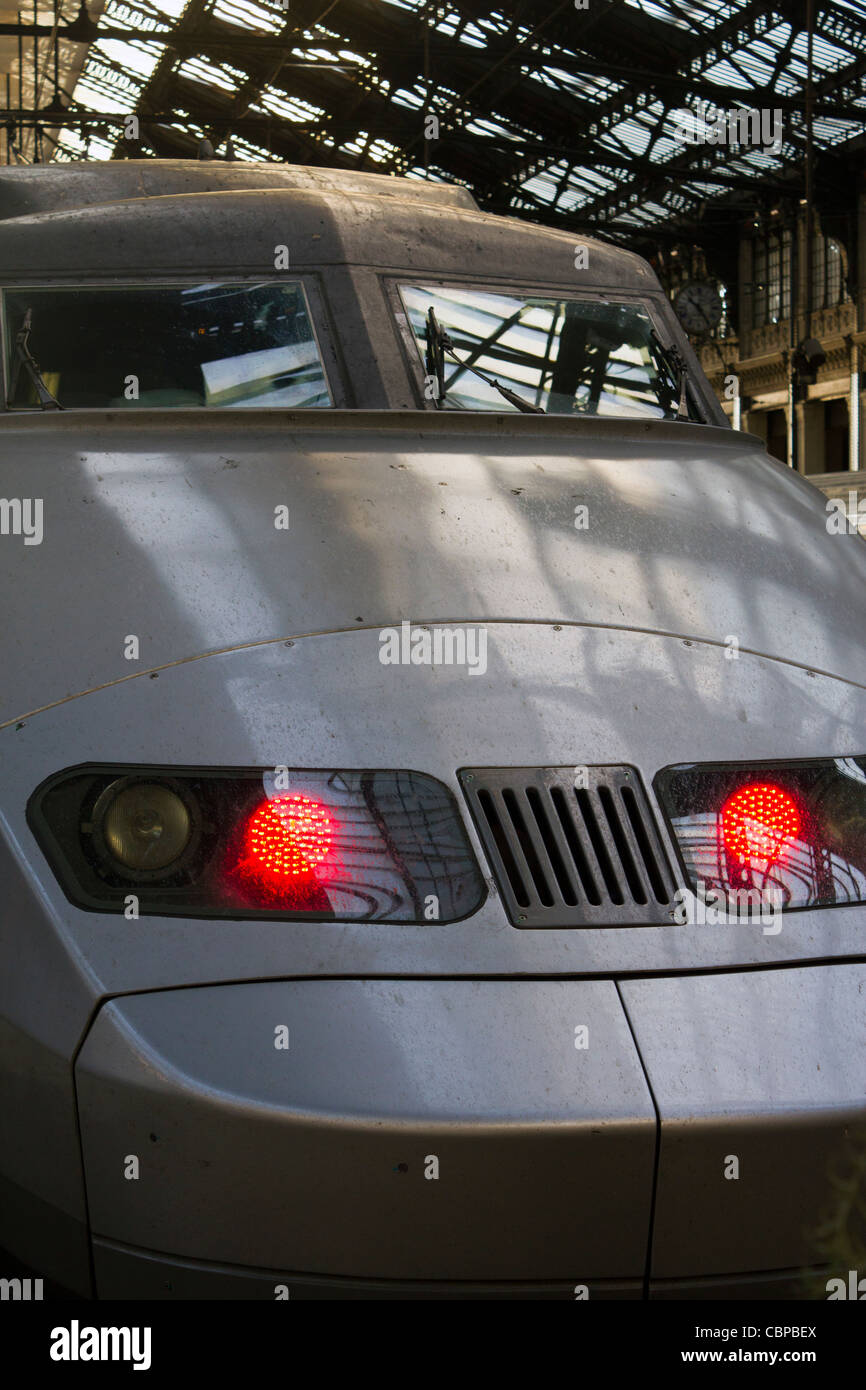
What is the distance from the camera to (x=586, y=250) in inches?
156

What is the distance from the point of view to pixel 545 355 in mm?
3623

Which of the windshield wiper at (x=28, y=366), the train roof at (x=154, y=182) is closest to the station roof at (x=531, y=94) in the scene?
the train roof at (x=154, y=182)

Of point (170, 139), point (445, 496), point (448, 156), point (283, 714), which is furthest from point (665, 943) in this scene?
point (170, 139)

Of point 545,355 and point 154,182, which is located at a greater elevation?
point 154,182

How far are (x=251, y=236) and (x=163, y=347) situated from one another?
0.40 meters

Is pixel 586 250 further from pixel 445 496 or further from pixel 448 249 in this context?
pixel 445 496

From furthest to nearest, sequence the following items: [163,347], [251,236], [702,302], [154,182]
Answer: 1. [702,302]
2. [154,182]
3. [251,236]
4. [163,347]

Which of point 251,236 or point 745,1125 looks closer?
point 745,1125

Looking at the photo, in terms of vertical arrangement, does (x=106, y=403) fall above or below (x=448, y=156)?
below

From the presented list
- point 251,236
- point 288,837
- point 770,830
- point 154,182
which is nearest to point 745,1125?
point 770,830

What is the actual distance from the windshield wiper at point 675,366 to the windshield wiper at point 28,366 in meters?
1.50

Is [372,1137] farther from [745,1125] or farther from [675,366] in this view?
[675,366]

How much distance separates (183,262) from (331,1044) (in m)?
2.25

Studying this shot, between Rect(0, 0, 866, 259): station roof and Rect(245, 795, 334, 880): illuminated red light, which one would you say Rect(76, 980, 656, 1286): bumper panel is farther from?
Rect(0, 0, 866, 259): station roof
